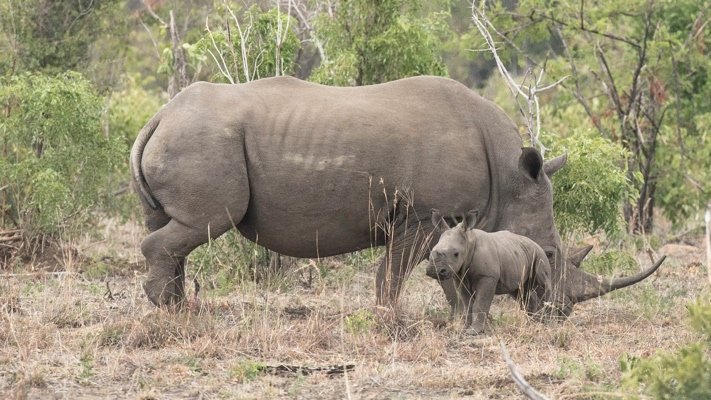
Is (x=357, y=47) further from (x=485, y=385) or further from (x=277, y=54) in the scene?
(x=485, y=385)

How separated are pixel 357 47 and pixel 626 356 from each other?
191 inches

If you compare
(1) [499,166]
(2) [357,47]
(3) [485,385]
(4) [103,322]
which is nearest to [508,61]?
(2) [357,47]

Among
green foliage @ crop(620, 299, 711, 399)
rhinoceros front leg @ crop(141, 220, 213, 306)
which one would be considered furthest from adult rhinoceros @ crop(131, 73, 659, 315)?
green foliage @ crop(620, 299, 711, 399)

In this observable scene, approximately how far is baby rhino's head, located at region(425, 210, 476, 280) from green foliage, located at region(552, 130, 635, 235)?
2.39 metres

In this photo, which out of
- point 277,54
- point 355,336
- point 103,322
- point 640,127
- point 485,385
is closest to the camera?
point 485,385

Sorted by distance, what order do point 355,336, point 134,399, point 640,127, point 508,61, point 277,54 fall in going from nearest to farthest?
1. point 134,399
2. point 355,336
3. point 277,54
4. point 640,127
5. point 508,61

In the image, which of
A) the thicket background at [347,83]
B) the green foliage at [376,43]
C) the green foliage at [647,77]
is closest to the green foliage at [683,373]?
the thicket background at [347,83]

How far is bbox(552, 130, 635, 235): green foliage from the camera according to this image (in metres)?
10.1

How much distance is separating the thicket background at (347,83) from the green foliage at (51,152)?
0.02m

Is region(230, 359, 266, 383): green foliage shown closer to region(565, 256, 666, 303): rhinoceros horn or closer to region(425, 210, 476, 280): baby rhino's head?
region(425, 210, 476, 280): baby rhino's head

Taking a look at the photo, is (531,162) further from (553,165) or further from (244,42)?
(244,42)

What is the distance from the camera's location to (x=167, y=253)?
829 cm

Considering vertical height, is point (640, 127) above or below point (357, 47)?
below

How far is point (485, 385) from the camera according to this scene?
21.5 ft
